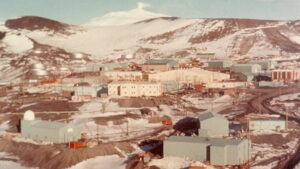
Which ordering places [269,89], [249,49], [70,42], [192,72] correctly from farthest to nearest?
[70,42]
[249,49]
[192,72]
[269,89]

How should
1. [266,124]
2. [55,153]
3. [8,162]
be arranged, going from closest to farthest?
[55,153]
[8,162]
[266,124]

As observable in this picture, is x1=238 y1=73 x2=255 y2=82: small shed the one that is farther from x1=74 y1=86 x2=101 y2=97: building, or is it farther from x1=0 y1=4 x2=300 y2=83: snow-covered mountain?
x1=0 y1=4 x2=300 y2=83: snow-covered mountain

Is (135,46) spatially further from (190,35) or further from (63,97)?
(63,97)

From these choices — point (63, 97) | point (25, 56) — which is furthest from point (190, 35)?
point (63, 97)

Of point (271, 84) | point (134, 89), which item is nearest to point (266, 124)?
point (134, 89)

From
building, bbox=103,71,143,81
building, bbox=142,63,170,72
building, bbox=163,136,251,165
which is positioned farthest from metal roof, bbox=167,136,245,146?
building, bbox=142,63,170,72

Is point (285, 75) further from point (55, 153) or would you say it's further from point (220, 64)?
point (55, 153)

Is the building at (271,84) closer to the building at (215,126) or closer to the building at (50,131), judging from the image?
the building at (215,126)
